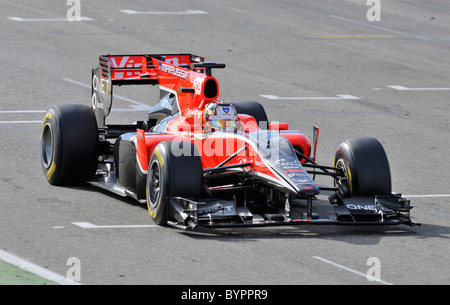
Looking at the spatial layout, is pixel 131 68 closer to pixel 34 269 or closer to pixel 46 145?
pixel 46 145

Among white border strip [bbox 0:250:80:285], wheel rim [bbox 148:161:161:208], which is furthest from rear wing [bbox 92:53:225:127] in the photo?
white border strip [bbox 0:250:80:285]

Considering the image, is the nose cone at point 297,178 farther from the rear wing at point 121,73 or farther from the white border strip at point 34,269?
the rear wing at point 121,73

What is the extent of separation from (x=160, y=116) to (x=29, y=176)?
1.89 metres

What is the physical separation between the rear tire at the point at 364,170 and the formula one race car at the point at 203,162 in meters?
0.01

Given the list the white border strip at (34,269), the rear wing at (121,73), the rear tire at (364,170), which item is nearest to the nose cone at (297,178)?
the rear tire at (364,170)

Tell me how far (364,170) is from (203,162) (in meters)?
1.87

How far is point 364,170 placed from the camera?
1185 cm

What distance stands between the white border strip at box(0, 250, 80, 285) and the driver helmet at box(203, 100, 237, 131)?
10.7 feet

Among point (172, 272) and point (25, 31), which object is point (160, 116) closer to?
point (172, 272)

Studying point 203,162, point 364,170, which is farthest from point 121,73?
point 364,170

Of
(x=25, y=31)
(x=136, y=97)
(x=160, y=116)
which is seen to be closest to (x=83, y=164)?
(x=160, y=116)

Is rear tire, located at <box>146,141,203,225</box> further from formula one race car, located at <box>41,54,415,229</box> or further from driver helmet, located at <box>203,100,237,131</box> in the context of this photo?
driver helmet, located at <box>203,100,237,131</box>

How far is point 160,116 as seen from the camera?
13656 mm
